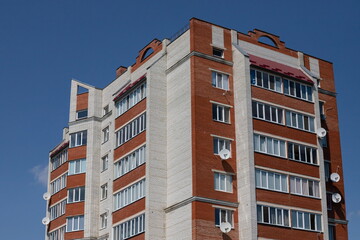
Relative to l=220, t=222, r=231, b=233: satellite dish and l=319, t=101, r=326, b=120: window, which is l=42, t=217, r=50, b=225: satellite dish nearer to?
l=220, t=222, r=231, b=233: satellite dish

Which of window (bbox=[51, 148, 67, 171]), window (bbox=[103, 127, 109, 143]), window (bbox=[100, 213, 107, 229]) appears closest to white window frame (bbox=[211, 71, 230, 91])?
window (bbox=[103, 127, 109, 143])

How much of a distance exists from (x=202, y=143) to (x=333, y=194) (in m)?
14.8

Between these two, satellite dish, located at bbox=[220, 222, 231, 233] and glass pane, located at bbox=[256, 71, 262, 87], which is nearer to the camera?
satellite dish, located at bbox=[220, 222, 231, 233]

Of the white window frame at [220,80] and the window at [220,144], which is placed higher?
the white window frame at [220,80]

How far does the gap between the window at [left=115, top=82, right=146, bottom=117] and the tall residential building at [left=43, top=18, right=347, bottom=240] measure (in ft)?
0.39

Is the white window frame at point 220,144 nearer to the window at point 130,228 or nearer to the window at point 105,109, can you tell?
the window at point 130,228

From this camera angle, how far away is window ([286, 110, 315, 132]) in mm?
63088

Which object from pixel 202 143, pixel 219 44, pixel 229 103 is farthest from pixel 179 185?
pixel 219 44

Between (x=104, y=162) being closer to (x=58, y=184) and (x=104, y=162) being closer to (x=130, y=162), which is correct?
(x=130, y=162)

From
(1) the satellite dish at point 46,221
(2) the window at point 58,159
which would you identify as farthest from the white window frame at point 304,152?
(1) the satellite dish at point 46,221

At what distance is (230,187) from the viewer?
58906mm

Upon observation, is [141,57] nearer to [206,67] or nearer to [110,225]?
[206,67]

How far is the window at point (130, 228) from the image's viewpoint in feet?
199

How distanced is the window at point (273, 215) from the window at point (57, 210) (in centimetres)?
2724
